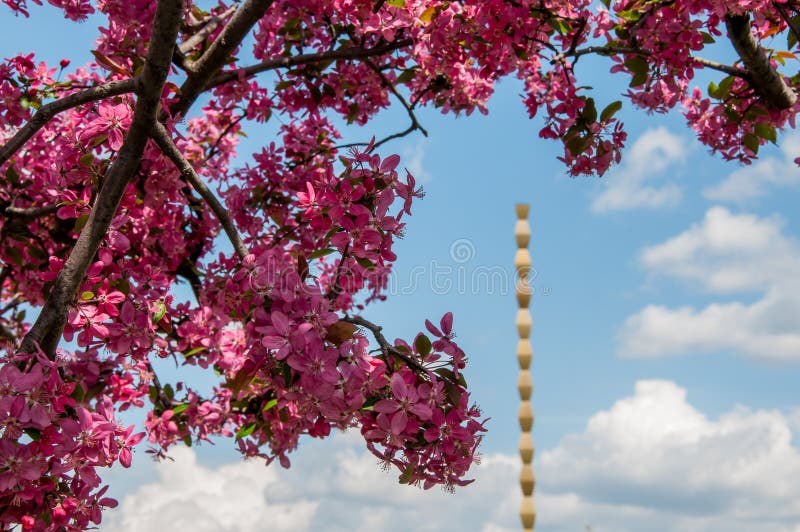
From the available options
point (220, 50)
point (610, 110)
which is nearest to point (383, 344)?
point (220, 50)

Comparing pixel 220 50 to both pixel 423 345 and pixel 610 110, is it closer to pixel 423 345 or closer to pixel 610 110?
pixel 423 345

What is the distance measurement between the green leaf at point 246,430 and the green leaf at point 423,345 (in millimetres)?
1804

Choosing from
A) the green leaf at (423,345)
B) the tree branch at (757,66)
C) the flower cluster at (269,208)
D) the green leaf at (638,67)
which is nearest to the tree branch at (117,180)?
the flower cluster at (269,208)

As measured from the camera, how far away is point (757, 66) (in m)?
4.91

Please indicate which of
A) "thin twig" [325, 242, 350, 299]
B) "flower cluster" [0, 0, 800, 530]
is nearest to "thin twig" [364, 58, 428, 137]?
"flower cluster" [0, 0, 800, 530]

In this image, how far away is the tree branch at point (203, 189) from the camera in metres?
3.15

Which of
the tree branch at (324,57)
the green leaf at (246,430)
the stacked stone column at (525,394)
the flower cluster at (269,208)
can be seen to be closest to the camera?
the flower cluster at (269,208)

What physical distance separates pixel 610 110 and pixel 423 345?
249 centimetres

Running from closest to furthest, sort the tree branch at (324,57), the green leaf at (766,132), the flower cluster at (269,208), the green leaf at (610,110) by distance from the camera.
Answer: the flower cluster at (269,208)
the green leaf at (610,110)
the tree branch at (324,57)
the green leaf at (766,132)

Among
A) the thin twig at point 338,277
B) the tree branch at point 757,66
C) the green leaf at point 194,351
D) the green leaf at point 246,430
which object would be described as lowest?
the green leaf at point 246,430

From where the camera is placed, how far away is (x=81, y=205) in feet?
10.9

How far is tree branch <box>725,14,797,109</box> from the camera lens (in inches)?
187

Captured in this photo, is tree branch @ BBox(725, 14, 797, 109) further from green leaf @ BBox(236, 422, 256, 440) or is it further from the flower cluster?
green leaf @ BBox(236, 422, 256, 440)

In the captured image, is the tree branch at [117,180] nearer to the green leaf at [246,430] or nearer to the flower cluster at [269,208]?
the flower cluster at [269,208]
